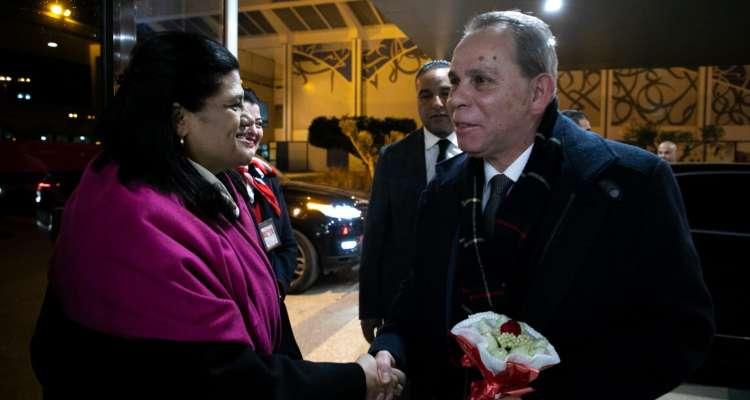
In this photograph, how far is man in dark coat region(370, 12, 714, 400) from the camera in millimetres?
1346

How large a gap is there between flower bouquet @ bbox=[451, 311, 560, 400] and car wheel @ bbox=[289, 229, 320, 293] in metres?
4.77

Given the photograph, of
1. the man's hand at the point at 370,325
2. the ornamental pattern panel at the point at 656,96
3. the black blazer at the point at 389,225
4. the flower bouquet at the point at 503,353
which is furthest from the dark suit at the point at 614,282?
the ornamental pattern panel at the point at 656,96

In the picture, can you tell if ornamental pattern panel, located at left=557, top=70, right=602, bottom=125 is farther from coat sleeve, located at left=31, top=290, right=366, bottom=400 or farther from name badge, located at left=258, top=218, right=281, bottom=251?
coat sleeve, located at left=31, top=290, right=366, bottom=400

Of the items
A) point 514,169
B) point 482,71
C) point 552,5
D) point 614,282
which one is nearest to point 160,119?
point 482,71

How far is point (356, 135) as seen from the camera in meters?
13.8

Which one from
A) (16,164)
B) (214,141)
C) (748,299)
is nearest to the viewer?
(214,141)

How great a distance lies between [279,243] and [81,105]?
131 cm

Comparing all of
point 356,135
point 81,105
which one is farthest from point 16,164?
point 356,135

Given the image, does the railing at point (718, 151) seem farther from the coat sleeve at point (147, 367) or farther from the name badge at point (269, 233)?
the coat sleeve at point (147, 367)

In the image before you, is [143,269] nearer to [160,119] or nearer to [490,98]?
[160,119]

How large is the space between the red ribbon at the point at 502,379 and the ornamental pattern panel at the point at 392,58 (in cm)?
2181

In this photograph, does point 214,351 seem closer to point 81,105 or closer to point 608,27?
point 81,105

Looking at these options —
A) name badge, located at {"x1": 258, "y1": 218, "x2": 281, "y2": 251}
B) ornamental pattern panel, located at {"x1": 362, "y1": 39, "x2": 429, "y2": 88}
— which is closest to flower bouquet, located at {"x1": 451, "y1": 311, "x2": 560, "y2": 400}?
name badge, located at {"x1": 258, "y1": 218, "x2": 281, "y2": 251}

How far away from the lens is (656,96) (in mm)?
19719
